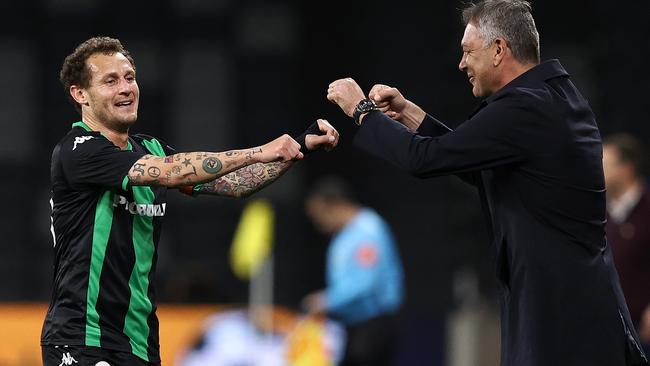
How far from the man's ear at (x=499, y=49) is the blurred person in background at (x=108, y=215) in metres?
0.87

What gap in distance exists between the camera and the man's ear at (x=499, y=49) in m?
5.36

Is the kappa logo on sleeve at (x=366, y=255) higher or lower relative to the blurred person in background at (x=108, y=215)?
lower

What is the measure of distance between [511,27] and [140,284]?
5.83 ft

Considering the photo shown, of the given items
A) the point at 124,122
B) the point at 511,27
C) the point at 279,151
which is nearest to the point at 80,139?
the point at 124,122

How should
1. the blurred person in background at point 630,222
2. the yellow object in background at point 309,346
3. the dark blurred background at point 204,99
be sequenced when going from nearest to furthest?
the blurred person in background at point 630,222 → the yellow object in background at point 309,346 → the dark blurred background at point 204,99

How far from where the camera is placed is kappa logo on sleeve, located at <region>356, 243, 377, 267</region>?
10391mm

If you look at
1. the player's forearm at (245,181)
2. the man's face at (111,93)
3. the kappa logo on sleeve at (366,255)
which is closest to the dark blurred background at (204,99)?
the kappa logo on sleeve at (366,255)

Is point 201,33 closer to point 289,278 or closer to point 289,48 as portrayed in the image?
point 289,48

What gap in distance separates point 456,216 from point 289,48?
3.26 m

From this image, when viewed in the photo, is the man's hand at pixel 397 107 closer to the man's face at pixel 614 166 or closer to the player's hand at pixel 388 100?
the player's hand at pixel 388 100

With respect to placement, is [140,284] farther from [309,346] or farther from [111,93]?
[309,346]

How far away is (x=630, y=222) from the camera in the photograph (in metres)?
8.34

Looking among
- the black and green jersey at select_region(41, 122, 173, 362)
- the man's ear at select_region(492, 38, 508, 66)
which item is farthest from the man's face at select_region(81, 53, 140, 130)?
the man's ear at select_region(492, 38, 508, 66)

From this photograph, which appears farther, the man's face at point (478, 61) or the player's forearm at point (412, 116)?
the player's forearm at point (412, 116)
